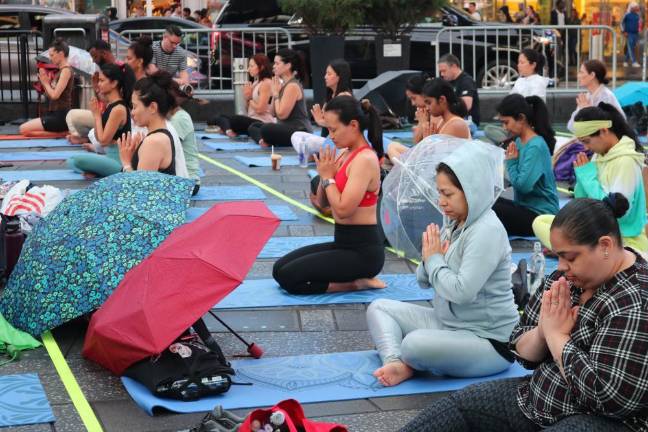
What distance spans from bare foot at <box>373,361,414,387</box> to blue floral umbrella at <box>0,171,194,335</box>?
1.32 metres

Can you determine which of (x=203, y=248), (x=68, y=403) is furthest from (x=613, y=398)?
(x=68, y=403)

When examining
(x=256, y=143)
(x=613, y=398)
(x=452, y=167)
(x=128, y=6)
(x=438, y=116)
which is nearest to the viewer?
(x=613, y=398)

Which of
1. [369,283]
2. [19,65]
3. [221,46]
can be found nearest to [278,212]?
[369,283]

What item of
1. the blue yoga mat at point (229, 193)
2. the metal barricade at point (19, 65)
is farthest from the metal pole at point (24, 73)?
the blue yoga mat at point (229, 193)

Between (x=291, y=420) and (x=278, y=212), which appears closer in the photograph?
(x=291, y=420)

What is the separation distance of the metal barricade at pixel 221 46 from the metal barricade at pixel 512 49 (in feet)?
8.49

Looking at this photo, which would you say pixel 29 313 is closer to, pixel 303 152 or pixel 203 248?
pixel 203 248

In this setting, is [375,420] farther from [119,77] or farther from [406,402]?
[119,77]

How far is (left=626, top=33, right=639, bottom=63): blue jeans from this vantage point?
2467 centimetres

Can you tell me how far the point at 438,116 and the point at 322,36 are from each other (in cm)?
773

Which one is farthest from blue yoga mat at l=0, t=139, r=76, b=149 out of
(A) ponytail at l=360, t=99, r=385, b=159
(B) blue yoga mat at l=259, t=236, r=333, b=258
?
(A) ponytail at l=360, t=99, r=385, b=159

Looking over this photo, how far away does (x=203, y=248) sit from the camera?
509 cm

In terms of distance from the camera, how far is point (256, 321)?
6410mm

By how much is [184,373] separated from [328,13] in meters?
→ 11.9
